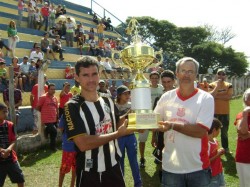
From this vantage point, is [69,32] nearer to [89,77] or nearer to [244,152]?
[244,152]

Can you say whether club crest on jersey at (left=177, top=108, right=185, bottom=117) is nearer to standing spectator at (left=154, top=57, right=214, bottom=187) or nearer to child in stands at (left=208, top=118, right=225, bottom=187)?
standing spectator at (left=154, top=57, right=214, bottom=187)

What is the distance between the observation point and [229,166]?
642cm

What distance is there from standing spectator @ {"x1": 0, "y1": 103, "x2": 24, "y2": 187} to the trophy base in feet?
7.66

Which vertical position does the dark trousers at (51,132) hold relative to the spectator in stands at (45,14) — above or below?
below

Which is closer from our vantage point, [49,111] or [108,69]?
[49,111]

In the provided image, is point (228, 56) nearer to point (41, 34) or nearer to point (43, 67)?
point (41, 34)

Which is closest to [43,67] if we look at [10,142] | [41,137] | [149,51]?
[41,137]

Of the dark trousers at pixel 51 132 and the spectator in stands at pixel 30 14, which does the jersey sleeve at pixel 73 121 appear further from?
the spectator in stands at pixel 30 14

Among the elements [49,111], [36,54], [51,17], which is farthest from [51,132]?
[51,17]

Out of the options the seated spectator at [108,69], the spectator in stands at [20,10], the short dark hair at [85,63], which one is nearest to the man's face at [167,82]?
the short dark hair at [85,63]

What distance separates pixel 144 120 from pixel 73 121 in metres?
0.59

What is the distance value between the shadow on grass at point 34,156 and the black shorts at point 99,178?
440 centimetres

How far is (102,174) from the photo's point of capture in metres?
2.74

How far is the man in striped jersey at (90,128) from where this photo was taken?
266 centimetres
